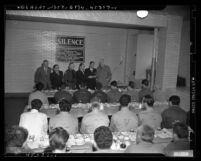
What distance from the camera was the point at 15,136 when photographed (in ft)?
6.64

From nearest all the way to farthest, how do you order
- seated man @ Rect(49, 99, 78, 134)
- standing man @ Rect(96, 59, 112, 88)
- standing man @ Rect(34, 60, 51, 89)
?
seated man @ Rect(49, 99, 78, 134) → standing man @ Rect(34, 60, 51, 89) → standing man @ Rect(96, 59, 112, 88)

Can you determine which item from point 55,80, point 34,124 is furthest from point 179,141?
point 55,80

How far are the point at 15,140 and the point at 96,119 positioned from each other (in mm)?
1018

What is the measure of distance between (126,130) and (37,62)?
417 centimetres

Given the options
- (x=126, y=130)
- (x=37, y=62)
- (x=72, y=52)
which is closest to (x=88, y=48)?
(x=72, y=52)

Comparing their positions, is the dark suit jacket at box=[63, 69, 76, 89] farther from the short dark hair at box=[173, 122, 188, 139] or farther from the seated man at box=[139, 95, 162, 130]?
the short dark hair at box=[173, 122, 188, 139]

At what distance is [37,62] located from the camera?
6.39 m

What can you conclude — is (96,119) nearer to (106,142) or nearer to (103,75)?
(106,142)

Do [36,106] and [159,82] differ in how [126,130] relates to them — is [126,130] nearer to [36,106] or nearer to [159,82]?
[36,106]

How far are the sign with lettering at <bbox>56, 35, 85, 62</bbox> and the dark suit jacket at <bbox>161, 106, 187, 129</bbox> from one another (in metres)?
4.02

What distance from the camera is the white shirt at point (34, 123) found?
2590 mm

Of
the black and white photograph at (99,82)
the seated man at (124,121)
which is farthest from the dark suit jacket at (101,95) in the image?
the seated man at (124,121)

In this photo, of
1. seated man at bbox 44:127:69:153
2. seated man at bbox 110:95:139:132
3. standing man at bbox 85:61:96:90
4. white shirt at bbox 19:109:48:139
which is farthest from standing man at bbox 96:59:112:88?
seated man at bbox 44:127:69:153

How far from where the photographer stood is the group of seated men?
→ 6.51ft
